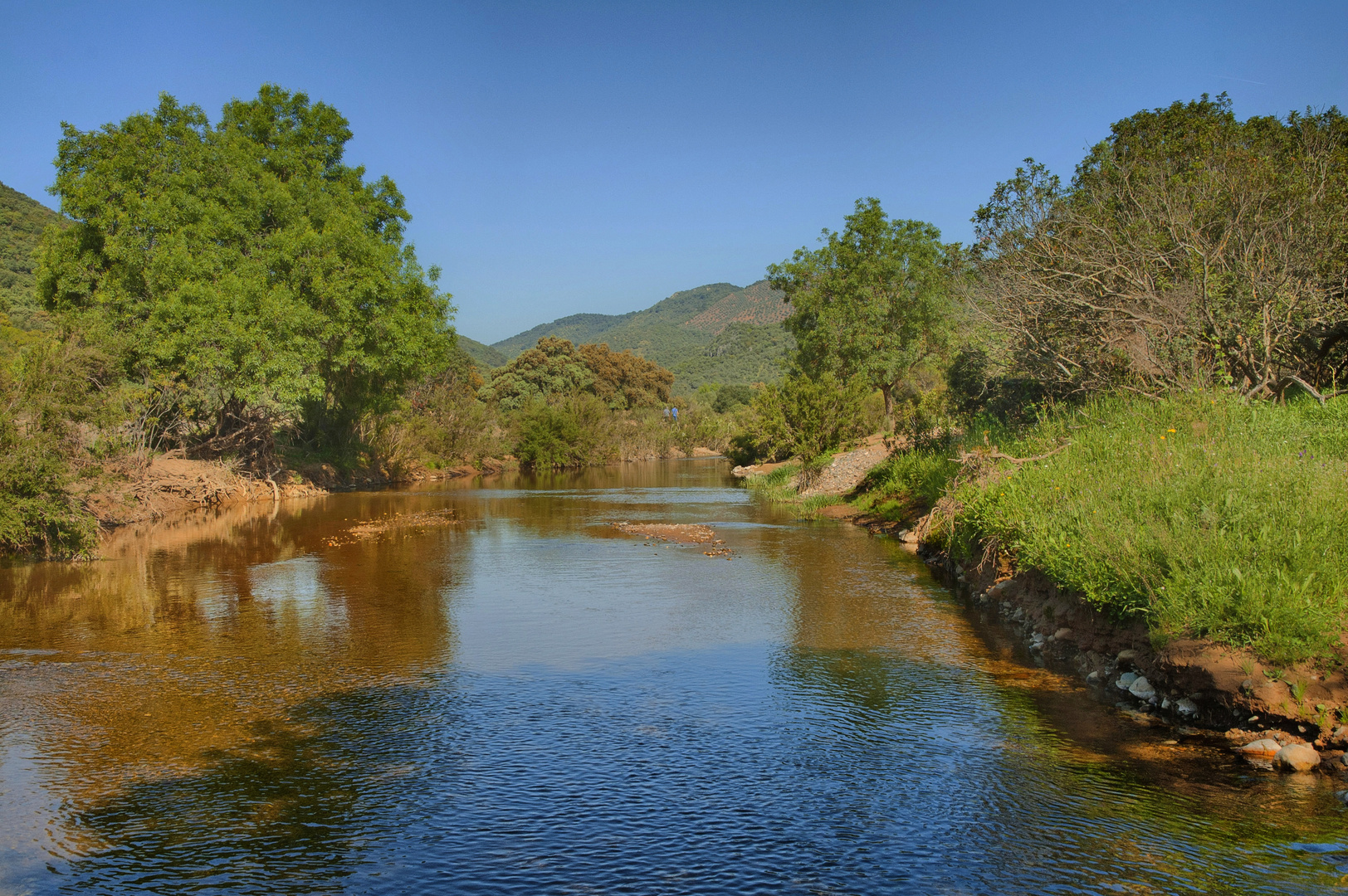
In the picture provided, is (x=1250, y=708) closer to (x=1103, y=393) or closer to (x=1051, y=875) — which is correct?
(x=1051, y=875)

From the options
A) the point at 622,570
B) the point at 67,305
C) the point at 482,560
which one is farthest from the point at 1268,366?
the point at 67,305

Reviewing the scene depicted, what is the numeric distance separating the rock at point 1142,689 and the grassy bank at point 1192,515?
0.68 m

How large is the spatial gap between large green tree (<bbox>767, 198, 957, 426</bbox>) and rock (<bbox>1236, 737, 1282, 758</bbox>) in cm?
3600

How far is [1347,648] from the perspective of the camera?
748 centimetres

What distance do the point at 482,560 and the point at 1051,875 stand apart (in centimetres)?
1498

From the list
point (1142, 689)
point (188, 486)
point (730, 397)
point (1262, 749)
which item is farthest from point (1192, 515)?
point (730, 397)

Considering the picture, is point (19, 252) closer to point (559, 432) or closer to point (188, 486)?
point (559, 432)

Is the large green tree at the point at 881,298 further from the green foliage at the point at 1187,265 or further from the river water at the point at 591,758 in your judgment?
the river water at the point at 591,758

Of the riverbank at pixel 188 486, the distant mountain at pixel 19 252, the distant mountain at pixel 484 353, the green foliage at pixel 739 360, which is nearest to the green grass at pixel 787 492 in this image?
the riverbank at pixel 188 486

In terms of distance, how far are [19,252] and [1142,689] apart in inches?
2987

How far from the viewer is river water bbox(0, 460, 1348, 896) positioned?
219 inches

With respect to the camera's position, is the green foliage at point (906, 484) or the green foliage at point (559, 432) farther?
the green foliage at point (559, 432)

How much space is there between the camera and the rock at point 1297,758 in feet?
22.7

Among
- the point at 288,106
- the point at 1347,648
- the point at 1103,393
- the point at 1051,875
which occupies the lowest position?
the point at 1051,875
